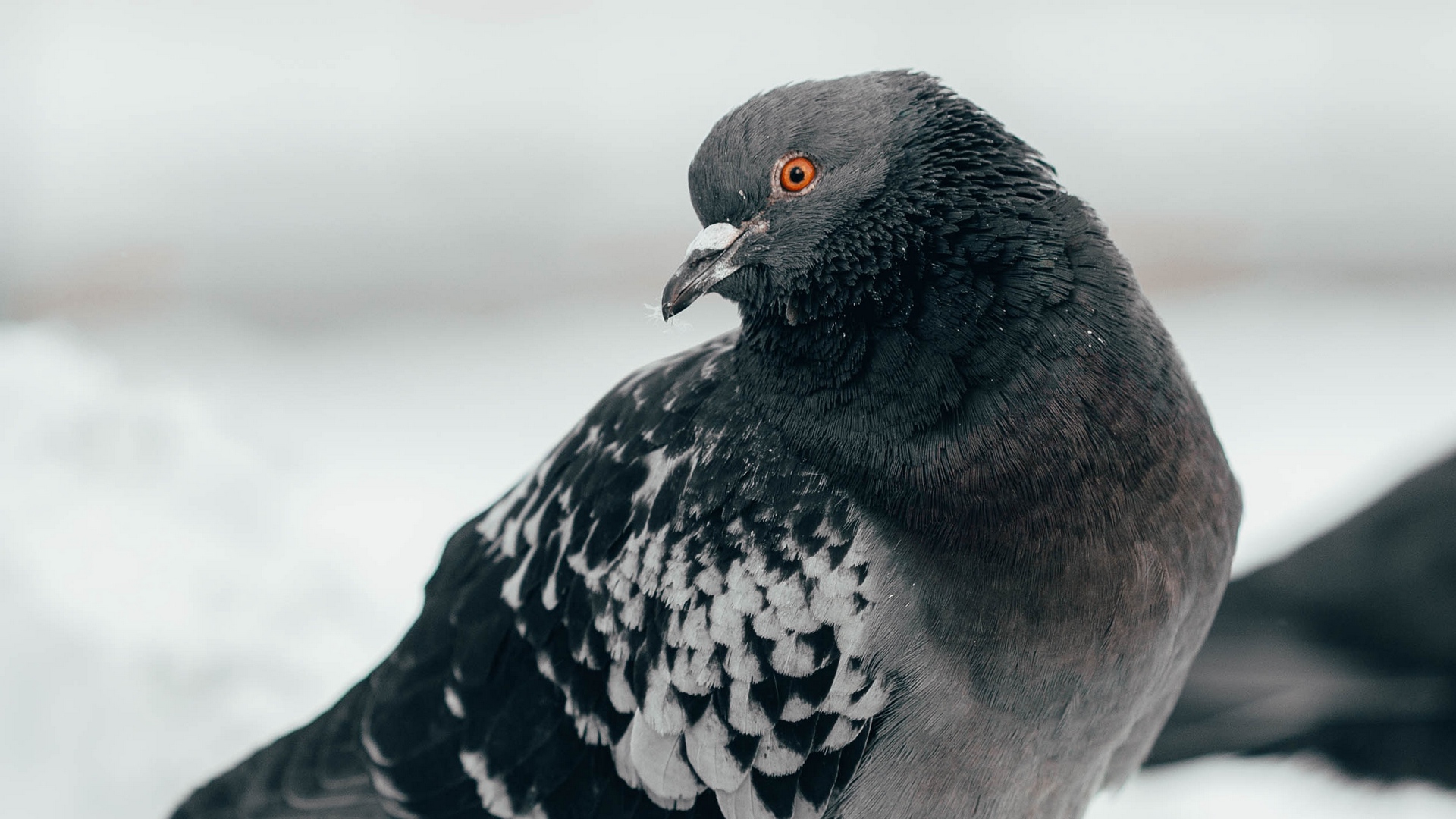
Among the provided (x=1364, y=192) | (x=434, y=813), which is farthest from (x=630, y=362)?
(x=1364, y=192)

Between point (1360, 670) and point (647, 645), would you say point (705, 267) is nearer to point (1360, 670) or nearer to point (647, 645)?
point (647, 645)

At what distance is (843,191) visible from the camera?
6.77 ft

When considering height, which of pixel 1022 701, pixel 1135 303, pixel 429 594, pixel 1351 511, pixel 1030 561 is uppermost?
pixel 429 594

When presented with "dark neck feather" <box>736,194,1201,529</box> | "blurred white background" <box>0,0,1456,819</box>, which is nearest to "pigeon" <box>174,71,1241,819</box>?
"dark neck feather" <box>736,194,1201,529</box>

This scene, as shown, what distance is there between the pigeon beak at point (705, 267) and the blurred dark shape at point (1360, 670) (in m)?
2.01

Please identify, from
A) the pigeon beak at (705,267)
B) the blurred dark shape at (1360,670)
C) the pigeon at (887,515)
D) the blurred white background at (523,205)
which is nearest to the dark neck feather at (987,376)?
the pigeon at (887,515)

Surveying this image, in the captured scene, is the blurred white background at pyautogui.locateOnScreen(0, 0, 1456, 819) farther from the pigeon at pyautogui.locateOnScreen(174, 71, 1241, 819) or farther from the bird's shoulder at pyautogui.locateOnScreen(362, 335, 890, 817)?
the pigeon at pyautogui.locateOnScreen(174, 71, 1241, 819)

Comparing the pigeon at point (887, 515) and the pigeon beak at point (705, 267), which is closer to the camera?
the pigeon at point (887, 515)

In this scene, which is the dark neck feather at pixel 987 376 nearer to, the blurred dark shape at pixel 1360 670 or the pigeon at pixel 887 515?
the pigeon at pixel 887 515

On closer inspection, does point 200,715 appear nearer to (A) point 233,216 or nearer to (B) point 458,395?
(B) point 458,395

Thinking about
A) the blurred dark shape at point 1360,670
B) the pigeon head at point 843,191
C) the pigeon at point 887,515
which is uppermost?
the pigeon head at point 843,191

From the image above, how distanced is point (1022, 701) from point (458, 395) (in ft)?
10.5

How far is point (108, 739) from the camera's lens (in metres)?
3.52

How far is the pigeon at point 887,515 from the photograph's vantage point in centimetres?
204
